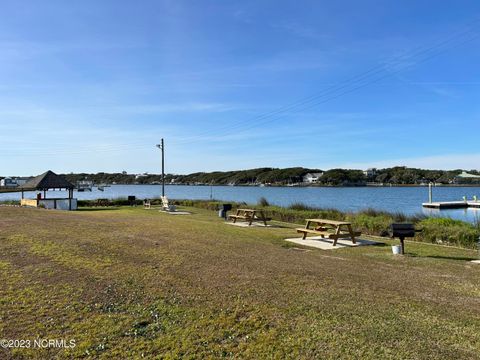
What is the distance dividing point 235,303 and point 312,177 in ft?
403

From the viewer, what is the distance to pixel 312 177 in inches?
4958

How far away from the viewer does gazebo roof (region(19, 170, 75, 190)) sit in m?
29.6

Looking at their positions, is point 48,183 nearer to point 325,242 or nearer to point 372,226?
point 372,226

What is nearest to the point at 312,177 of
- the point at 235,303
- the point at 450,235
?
the point at 450,235

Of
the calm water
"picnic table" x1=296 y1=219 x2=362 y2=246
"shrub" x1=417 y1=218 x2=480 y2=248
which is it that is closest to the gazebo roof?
the calm water

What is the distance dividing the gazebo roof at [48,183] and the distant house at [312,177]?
100 metres

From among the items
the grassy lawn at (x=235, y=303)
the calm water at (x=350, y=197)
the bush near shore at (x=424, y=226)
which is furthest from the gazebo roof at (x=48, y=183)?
the grassy lawn at (x=235, y=303)

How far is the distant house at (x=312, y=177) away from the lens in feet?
410

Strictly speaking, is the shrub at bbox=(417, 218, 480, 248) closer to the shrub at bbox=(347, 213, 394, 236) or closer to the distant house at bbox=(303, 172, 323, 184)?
the shrub at bbox=(347, 213, 394, 236)

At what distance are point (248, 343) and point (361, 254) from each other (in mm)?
6153

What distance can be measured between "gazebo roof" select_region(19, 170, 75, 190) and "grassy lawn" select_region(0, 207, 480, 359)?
22.2m

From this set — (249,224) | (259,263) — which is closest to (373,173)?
(249,224)

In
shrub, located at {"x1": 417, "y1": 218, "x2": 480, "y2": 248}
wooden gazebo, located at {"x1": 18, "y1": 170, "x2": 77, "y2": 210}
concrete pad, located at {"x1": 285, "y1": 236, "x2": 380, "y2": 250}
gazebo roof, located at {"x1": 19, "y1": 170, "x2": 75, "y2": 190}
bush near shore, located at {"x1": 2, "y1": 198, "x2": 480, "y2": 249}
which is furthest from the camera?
gazebo roof, located at {"x1": 19, "y1": 170, "x2": 75, "y2": 190}

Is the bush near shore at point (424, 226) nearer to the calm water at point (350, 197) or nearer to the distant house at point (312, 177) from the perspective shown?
the calm water at point (350, 197)
